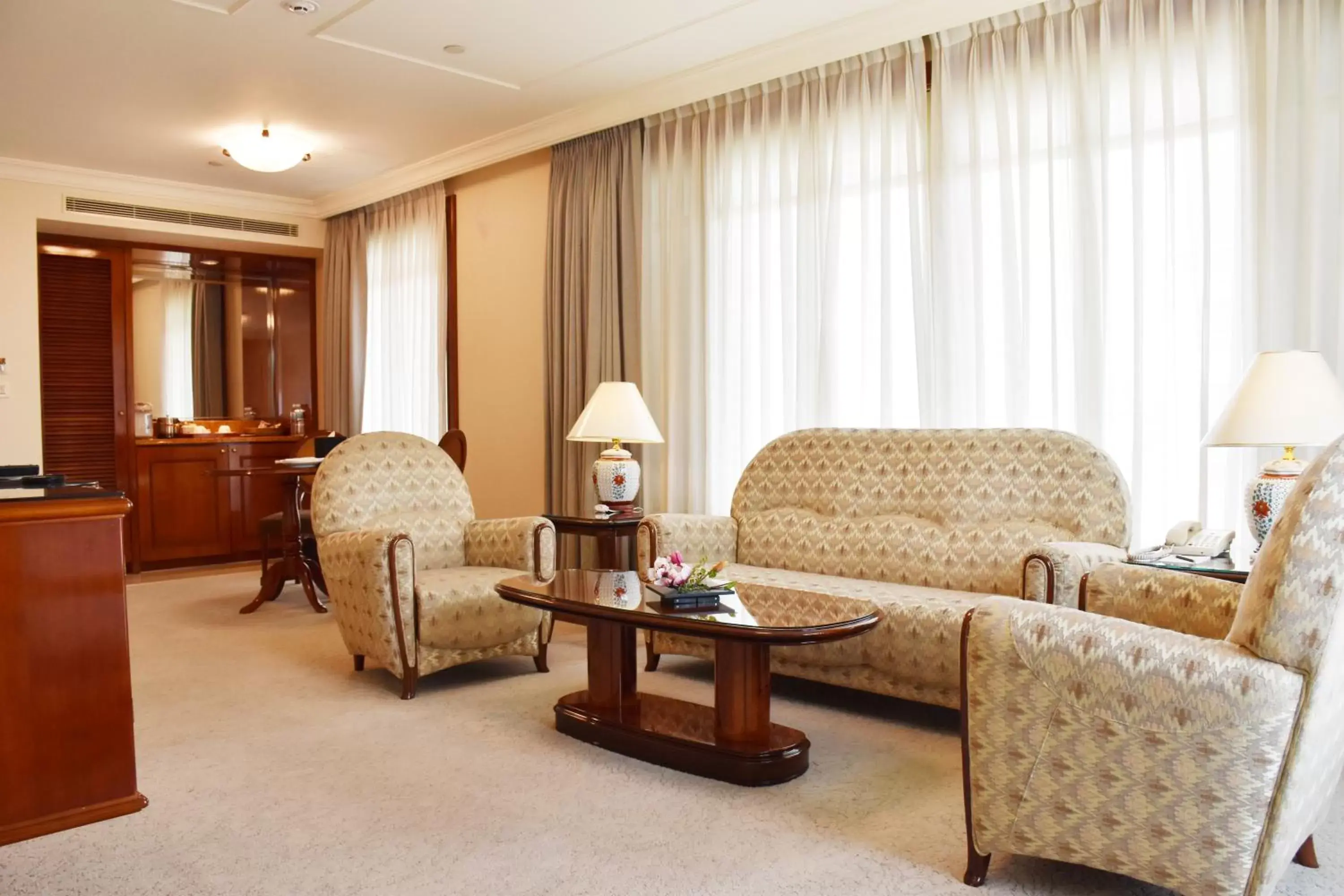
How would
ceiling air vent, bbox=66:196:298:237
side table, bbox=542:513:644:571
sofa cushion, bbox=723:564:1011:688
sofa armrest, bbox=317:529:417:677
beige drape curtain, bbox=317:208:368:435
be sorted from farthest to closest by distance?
1. beige drape curtain, bbox=317:208:368:435
2. ceiling air vent, bbox=66:196:298:237
3. side table, bbox=542:513:644:571
4. sofa armrest, bbox=317:529:417:677
5. sofa cushion, bbox=723:564:1011:688

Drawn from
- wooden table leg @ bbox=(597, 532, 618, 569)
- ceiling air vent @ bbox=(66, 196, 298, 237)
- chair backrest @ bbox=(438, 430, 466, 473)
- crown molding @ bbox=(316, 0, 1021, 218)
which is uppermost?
crown molding @ bbox=(316, 0, 1021, 218)

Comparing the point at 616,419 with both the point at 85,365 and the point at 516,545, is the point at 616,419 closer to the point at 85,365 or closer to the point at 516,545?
the point at 516,545

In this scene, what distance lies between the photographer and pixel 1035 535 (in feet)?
12.0

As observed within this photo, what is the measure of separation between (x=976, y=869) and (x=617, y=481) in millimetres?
2838

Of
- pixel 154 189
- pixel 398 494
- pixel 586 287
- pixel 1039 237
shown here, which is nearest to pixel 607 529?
pixel 398 494

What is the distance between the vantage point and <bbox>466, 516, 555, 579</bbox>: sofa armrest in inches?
170

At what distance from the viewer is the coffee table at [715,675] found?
283cm

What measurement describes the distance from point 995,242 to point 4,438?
6244 millimetres

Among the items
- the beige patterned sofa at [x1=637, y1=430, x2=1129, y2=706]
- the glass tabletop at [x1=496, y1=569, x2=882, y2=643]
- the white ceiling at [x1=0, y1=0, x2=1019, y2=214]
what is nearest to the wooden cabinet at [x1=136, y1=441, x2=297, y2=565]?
the white ceiling at [x1=0, y1=0, x2=1019, y2=214]

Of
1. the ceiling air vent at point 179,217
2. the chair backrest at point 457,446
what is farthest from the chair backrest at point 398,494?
the ceiling air vent at point 179,217

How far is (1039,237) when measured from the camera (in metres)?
4.00

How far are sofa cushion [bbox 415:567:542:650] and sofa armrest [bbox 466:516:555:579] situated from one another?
119mm

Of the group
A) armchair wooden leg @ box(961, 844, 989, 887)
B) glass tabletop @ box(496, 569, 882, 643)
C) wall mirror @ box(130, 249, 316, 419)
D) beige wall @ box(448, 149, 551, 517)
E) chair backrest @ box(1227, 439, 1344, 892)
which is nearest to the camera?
chair backrest @ box(1227, 439, 1344, 892)

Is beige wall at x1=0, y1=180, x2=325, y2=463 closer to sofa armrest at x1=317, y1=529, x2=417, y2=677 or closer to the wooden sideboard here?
sofa armrest at x1=317, y1=529, x2=417, y2=677
